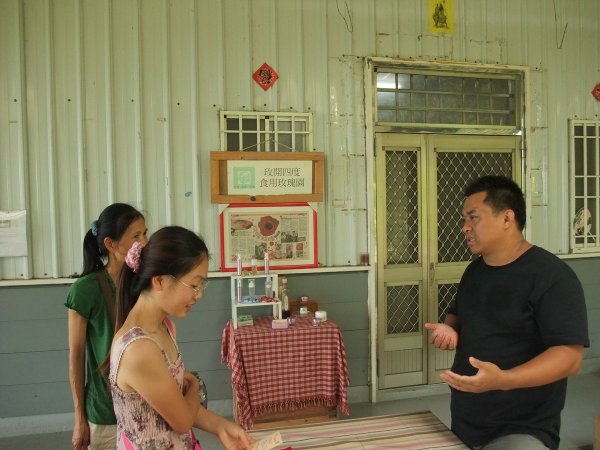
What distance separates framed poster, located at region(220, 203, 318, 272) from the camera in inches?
136

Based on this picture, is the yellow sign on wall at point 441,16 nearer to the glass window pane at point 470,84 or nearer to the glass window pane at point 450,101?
the glass window pane at point 470,84

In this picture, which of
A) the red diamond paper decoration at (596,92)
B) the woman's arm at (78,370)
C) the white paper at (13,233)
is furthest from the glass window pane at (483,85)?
the white paper at (13,233)

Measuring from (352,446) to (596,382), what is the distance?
3.79m

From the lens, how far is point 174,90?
338cm

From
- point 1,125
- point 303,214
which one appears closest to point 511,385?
point 303,214

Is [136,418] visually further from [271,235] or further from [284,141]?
[284,141]

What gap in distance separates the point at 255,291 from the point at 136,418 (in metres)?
2.28

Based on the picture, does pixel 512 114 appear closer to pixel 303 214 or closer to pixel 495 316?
pixel 303 214

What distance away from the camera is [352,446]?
4.42 feet

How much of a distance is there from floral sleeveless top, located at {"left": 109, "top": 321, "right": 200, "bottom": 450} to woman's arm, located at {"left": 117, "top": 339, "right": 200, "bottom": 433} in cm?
2

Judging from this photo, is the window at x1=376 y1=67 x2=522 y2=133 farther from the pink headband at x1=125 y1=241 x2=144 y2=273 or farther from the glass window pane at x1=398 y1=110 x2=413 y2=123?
the pink headband at x1=125 y1=241 x2=144 y2=273


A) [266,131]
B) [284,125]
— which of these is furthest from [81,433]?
[284,125]

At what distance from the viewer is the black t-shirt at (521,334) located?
4.67ft

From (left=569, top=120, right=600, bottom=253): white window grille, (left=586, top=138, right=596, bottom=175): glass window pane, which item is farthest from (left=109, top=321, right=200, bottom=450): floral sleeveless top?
(left=586, top=138, right=596, bottom=175): glass window pane
